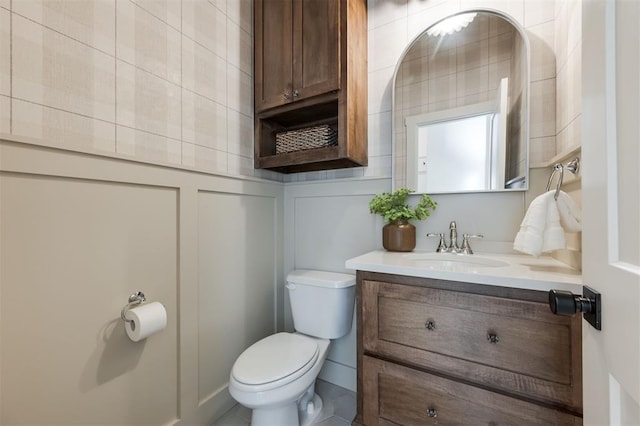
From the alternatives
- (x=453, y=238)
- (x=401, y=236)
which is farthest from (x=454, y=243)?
(x=401, y=236)

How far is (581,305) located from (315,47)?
1484mm

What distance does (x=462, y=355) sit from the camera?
92cm

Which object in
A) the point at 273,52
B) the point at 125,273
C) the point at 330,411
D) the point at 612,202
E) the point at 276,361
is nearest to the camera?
the point at 612,202

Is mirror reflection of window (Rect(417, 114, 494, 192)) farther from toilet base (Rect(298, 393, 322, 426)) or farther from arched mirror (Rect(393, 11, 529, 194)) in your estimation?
toilet base (Rect(298, 393, 322, 426))

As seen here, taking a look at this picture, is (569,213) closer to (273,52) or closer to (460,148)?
(460,148)

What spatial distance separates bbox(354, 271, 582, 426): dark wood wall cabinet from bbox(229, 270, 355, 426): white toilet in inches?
11.2

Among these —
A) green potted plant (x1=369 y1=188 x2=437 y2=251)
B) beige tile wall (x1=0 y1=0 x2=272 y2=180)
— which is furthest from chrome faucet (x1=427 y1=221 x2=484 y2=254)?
beige tile wall (x1=0 y1=0 x2=272 y2=180)

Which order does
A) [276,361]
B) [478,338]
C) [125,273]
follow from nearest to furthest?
[478,338], [125,273], [276,361]

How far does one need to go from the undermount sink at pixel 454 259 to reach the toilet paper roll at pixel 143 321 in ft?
3.57

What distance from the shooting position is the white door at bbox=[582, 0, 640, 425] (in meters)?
0.39

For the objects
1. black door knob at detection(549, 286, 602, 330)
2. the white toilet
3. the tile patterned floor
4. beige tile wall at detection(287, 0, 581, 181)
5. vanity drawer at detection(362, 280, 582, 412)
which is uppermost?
beige tile wall at detection(287, 0, 581, 181)

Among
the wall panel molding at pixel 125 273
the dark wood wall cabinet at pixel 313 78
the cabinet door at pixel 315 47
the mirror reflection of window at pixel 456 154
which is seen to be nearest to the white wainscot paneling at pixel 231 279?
the wall panel molding at pixel 125 273

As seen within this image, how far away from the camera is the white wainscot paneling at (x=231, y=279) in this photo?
4.46ft

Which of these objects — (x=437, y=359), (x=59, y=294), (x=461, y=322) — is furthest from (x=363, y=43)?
(x=59, y=294)
